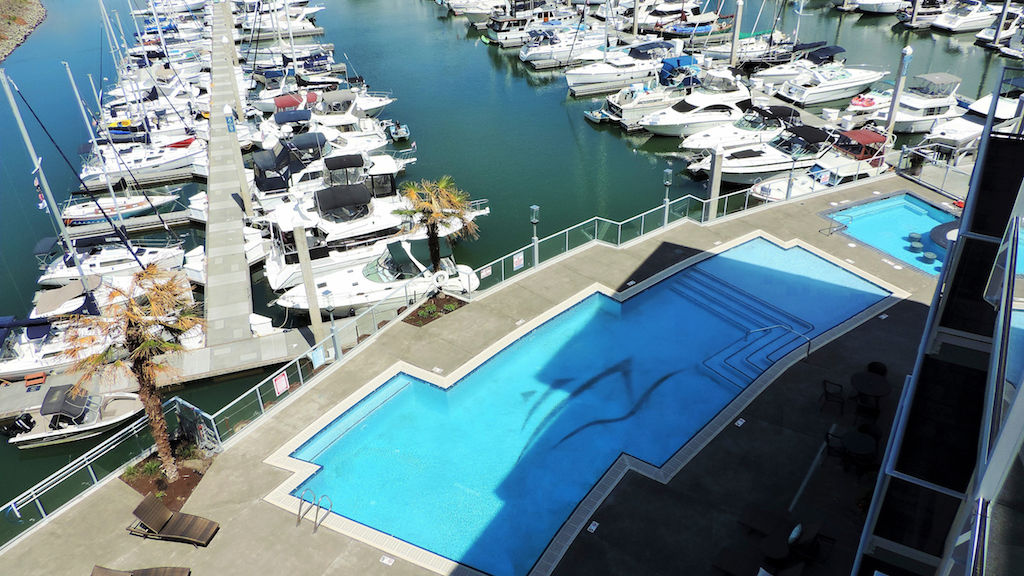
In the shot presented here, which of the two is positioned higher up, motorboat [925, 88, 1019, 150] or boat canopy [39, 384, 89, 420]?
motorboat [925, 88, 1019, 150]

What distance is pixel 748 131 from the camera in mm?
40406

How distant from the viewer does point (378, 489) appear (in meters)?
17.2

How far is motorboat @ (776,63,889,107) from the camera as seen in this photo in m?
48.2

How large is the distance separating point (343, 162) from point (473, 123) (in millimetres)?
18842

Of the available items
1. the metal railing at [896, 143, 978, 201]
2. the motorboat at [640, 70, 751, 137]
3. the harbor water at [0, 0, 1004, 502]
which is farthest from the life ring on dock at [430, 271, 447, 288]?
the motorboat at [640, 70, 751, 137]

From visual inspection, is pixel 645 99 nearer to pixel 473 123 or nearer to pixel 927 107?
pixel 473 123

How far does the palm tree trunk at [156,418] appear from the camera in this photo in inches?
624

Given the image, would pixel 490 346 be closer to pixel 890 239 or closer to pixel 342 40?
pixel 890 239

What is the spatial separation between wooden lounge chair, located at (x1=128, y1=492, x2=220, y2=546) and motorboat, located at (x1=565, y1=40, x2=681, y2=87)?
46.7 meters

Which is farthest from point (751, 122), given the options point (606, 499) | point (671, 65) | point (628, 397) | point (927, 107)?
point (606, 499)

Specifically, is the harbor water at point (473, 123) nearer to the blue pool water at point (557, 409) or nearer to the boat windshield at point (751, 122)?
the boat windshield at point (751, 122)

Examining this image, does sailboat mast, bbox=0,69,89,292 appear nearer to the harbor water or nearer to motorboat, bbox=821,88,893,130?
the harbor water

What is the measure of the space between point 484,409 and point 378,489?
12.9ft

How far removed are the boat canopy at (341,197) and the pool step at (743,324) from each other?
14.7 metres
